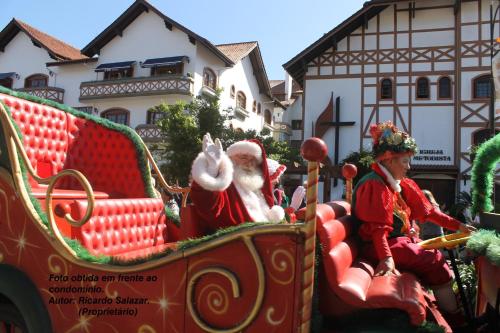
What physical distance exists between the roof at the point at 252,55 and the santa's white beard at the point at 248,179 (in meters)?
21.4

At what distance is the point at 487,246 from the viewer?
2.17 m

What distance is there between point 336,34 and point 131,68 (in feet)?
34.9

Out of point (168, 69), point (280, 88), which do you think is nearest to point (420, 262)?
point (168, 69)

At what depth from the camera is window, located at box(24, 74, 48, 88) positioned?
78.5 feet

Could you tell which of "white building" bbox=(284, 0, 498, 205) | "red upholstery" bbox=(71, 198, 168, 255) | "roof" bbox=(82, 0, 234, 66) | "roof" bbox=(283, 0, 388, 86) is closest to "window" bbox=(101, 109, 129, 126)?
"roof" bbox=(82, 0, 234, 66)

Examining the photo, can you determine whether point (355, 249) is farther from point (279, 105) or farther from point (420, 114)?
point (279, 105)

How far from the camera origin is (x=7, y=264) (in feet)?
8.49

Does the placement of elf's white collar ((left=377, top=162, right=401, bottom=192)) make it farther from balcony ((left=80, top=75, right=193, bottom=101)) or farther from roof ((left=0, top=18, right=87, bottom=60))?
roof ((left=0, top=18, right=87, bottom=60))

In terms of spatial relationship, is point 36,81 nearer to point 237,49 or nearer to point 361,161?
point 237,49

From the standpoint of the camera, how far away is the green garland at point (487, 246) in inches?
81.1

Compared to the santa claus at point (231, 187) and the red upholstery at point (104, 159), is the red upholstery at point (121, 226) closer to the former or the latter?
the red upholstery at point (104, 159)

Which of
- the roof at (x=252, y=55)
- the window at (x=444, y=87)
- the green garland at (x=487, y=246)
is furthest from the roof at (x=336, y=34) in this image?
the green garland at (x=487, y=246)

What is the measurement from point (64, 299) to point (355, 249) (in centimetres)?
175

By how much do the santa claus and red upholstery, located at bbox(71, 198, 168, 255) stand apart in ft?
2.67
